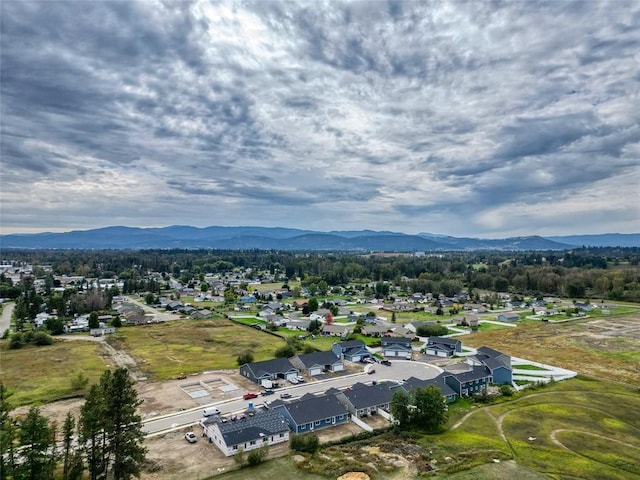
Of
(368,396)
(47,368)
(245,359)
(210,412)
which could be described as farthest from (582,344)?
(47,368)

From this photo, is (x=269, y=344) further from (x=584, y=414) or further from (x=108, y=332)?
(x=584, y=414)

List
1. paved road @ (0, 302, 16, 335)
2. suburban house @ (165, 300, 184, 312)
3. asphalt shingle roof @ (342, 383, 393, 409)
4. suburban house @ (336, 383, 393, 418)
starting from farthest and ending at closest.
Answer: suburban house @ (165, 300, 184, 312) → paved road @ (0, 302, 16, 335) → asphalt shingle roof @ (342, 383, 393, 409) → suburban house @ (336, 383, 393, 418)

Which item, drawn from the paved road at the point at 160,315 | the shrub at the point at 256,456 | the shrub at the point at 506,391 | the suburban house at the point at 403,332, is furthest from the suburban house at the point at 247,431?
the paved road at the point at 160,315

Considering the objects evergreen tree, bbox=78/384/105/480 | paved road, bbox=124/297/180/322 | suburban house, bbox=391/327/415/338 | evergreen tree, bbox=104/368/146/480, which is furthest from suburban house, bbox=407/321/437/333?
evergreen tree, bbox=78/384/105/480

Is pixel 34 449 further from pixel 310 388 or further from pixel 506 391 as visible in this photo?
pixel 506 391

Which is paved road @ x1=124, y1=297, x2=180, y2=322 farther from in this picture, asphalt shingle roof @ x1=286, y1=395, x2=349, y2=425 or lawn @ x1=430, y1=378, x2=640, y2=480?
lawn @ x1=430, y1=378, x2=640, y2=480

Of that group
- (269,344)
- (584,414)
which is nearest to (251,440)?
(584,414)
